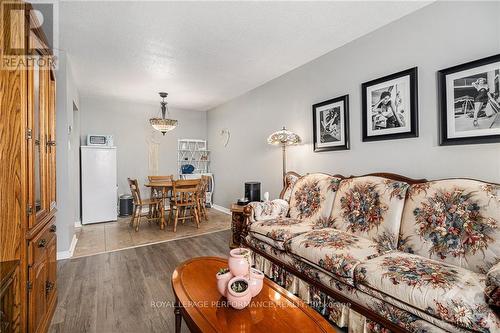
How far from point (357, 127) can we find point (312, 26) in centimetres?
117

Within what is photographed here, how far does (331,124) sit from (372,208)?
4.04 feet

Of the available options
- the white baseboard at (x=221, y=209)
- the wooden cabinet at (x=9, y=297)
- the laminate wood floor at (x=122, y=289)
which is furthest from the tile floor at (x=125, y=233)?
the wooden cabinet at (x=9, y=297)

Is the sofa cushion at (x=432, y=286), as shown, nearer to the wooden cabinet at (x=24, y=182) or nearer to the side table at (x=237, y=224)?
the side table at (x=237, y=224)

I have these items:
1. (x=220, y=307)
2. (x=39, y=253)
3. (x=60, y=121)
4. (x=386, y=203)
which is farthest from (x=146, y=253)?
(x=386, y=203)

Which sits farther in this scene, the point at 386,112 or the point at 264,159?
the point at 264,159

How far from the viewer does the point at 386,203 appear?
2080mm

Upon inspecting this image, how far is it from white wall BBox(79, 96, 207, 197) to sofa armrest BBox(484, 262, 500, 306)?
5.92 metres

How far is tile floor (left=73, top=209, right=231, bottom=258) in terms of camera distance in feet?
11.2

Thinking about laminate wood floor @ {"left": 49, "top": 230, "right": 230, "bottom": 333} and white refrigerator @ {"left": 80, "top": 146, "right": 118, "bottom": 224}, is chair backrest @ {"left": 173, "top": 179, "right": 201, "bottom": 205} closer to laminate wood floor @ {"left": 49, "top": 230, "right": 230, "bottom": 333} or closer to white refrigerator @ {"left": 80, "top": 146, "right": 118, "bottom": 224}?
laminate wood floor @ {"left": 49, "top": 230, "right": 230, "bottom": 333}

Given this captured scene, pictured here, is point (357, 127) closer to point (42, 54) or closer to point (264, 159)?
point (264, 159)

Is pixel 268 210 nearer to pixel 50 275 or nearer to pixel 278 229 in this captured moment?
pixel 278 229

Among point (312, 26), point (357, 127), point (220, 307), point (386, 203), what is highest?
point (312, 26)

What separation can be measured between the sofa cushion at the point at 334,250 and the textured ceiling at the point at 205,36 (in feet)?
6.63

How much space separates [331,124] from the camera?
3.01m
